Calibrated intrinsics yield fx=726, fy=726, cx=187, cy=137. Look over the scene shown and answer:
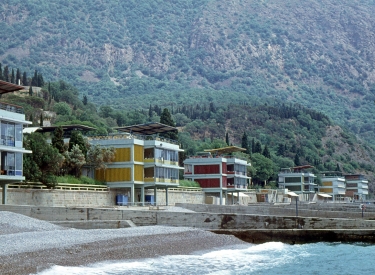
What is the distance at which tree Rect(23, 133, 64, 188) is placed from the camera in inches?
2303

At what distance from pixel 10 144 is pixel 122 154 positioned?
21.1m

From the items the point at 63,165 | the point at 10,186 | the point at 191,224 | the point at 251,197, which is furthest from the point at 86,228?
the point at 251,197

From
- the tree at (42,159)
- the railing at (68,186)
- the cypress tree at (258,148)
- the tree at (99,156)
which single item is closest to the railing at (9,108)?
the tree at (42,159)

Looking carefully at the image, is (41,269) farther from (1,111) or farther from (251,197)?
(251,197)

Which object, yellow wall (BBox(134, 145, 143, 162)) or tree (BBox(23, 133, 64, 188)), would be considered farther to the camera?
yellow wall (BBox(134, 145, 143, 162))

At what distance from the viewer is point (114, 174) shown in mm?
73000

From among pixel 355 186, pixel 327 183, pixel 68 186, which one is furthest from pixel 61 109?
pixel 68 186

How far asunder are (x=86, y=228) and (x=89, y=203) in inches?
754

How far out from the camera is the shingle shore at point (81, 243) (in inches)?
1212

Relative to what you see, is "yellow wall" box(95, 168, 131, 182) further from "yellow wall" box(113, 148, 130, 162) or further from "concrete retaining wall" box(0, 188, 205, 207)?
"concrete retaining wall" box(0, 188, 205, 207)

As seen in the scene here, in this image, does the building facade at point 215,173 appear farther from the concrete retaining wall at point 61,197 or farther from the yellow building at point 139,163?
the concrete retaining wall at point 61,197

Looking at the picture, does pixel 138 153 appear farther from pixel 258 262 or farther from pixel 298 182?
pixel 298 182

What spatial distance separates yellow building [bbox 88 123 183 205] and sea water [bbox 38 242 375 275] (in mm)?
28386

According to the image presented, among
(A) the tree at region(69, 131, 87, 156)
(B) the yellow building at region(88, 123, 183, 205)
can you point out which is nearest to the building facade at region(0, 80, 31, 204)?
(A) the tree at region(69, 131, 87, 156)
